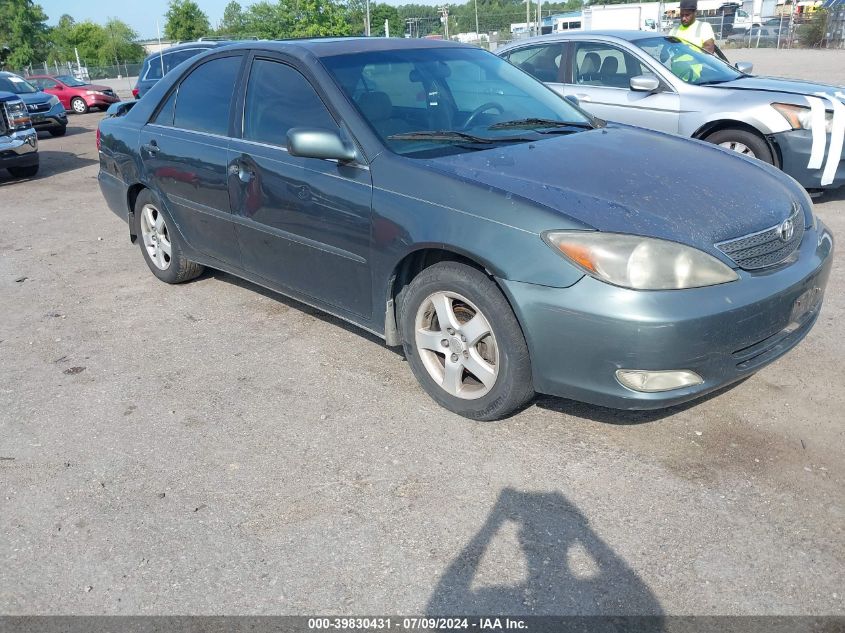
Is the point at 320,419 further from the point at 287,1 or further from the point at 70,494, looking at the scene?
the point at 287,1

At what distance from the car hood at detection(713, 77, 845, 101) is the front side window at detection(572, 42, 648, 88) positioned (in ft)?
2.81

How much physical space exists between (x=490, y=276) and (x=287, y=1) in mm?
30616

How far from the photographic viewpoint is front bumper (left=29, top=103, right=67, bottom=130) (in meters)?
17.1

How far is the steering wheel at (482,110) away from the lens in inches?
158

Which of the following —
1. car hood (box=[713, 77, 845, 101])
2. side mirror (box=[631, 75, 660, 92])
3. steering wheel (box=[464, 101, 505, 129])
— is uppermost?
steering wheel (box=[464, 101, 505, 129])

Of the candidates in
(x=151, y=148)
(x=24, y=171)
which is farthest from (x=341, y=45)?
(x=24, y=171)

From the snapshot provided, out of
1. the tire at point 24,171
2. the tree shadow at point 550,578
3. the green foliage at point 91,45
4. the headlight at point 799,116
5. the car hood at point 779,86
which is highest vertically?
the green foliage at point 91,45

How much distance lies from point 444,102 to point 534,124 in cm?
51

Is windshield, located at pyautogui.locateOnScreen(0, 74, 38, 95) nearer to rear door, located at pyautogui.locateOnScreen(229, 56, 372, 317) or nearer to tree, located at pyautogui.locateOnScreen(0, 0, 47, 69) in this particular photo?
rear door, located at pyautogui.locateOnScreen(229, 56, 372, 317)

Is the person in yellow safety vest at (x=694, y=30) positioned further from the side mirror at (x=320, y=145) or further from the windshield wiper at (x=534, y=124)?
the side mirror at (x=320, y=145)

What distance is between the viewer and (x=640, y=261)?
2928 mm

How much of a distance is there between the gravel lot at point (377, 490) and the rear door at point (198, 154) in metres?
0.72

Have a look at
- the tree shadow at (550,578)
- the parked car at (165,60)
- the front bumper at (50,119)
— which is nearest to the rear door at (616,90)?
the tree shadow at (550,578)

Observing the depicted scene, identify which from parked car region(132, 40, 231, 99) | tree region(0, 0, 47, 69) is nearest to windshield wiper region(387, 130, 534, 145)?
parked car region(132, 40, 231, 99)
